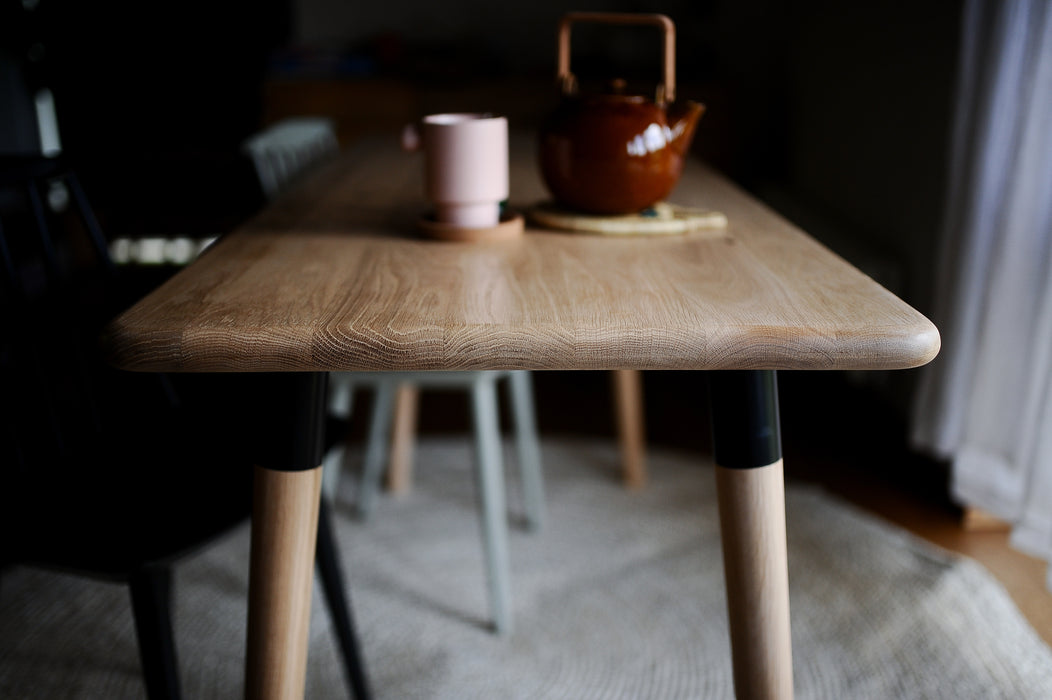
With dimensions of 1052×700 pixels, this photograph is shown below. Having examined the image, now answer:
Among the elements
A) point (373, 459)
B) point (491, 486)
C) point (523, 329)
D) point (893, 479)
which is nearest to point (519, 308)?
point (523, 329)

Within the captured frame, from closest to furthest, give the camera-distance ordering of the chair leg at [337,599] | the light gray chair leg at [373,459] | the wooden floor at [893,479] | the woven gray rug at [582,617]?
the chair leg at [337,599]
the woven gray rug at [582,617]
the wooden floor at [893,479]
the light gray chair leg at [373,459]

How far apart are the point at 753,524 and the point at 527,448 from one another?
3.04ft

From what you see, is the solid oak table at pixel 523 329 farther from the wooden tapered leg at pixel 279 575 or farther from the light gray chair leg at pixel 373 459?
the light gray chair leg at pixel 373 459

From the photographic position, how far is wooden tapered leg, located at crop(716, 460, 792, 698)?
2.87 ft

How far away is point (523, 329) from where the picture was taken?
2.33ft

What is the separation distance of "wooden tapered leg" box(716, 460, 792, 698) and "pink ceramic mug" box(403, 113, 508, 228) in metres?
0.42

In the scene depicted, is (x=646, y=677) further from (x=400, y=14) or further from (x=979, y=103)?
(x=400, y=14)

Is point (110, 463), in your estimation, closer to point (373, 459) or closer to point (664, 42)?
point (373, 459)

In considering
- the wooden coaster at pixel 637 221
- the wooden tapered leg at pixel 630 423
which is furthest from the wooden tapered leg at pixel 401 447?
the wooden coaster at pixel 637 221

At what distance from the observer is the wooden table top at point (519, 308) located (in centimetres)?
70

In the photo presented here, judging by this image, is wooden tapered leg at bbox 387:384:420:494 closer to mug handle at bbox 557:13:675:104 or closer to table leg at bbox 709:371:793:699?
mug handle at bbox 557:13:675:104

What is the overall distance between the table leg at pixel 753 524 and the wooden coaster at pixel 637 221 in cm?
27

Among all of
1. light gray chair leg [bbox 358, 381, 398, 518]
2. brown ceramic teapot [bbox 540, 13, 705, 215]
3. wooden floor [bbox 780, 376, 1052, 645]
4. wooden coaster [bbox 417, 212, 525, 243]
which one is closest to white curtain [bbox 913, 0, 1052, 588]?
wooden floor [bbox 780, 376, 1052, 645]

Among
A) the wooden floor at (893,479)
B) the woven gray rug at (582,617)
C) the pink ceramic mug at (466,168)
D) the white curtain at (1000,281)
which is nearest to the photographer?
the pink ceramic mug at (466,168)
